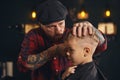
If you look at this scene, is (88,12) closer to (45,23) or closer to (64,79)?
(45,23)

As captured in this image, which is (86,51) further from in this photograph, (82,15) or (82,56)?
(82,15)

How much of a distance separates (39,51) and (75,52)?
0.89 m

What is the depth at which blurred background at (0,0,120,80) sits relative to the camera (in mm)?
6820

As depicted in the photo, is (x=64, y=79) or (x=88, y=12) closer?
(x=64, y=79)

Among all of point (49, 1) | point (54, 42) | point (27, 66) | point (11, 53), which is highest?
point (49, 1)

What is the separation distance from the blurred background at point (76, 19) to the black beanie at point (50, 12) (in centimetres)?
361

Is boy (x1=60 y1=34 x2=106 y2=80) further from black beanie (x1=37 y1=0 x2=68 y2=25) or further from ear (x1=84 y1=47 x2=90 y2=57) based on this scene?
black beanie (x1=37 y1=0 x2=68 y2=25)

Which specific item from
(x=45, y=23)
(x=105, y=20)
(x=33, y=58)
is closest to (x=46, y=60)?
(x=33, y=58)

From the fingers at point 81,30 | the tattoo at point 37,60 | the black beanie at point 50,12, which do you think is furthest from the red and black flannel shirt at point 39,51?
the fingers at point 81,30

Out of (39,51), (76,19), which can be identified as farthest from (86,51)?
(76,19)

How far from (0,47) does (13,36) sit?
358mm

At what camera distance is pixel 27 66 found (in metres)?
3.04

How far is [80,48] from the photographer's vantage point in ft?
7.82

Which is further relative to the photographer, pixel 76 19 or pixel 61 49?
pixel 76 19
